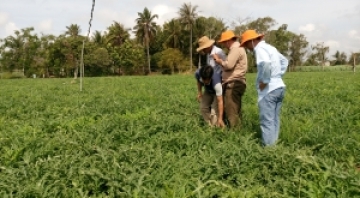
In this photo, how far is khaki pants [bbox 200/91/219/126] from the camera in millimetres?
5793

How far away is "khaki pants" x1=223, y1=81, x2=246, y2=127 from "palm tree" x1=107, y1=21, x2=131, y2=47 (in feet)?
189

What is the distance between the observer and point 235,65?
5445mm

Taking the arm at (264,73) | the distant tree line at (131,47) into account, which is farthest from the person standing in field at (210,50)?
the distant tree line at (131,47)

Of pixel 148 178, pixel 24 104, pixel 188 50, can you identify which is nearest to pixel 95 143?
pixel 148 178

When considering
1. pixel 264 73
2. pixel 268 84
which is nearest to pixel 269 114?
pixel 268 84

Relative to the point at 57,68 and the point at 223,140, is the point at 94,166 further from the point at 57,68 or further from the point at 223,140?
the point at 57,68

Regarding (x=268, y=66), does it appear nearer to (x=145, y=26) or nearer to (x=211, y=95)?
(x=211, y=95)

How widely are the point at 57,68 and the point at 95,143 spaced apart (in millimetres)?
50903

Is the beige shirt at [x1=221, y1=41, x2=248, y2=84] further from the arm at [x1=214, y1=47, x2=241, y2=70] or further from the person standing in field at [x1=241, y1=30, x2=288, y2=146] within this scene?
the person standing in field at [x1=241, y1=30, x2=288, y2=146]

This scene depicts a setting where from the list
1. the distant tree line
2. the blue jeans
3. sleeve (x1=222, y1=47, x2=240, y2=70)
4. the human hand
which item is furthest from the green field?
the distant tree line

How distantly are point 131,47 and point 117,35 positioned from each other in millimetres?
7988

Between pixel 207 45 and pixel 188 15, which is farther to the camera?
pixel 188 15

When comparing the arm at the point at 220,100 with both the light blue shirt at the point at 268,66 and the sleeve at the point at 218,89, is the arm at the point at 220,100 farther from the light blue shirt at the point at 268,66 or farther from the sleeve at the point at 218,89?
the light blue shirt at the point at 268,66

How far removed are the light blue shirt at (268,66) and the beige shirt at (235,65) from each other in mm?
661
